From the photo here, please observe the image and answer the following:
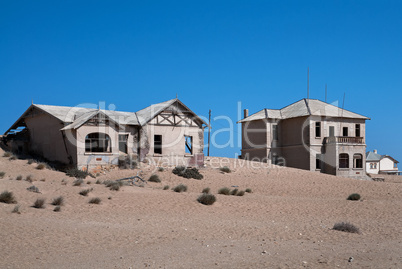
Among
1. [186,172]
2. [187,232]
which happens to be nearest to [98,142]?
[186,172]

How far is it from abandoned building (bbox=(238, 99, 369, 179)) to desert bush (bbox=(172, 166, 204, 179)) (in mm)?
12294

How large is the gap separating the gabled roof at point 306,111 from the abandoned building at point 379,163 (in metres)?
28.5

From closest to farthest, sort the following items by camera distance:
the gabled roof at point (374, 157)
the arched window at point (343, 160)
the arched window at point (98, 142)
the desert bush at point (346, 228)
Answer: the desert bush at point (346, 228), the arched window at point (98, 142), the arched window at point (343, 160), the gabled roof at point (374, 157)

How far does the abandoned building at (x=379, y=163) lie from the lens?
216 ft

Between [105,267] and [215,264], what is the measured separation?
2.28m

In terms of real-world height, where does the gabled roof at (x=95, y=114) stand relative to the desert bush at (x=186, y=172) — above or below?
above

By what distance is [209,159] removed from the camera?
37219 mm

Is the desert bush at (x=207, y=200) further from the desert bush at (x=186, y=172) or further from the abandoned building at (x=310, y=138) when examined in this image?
the abandoned building at (x=310, y=138)

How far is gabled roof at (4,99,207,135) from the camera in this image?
2773 centimetres

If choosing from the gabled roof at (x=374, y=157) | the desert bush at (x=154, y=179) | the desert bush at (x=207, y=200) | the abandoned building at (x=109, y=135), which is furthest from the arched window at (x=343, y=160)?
the gabled roof at (x=374, y=157)

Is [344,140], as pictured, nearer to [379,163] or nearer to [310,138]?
[310,138]

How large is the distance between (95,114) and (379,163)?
54.2 m

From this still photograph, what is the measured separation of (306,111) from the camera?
37812mm

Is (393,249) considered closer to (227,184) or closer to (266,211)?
(266,211)
